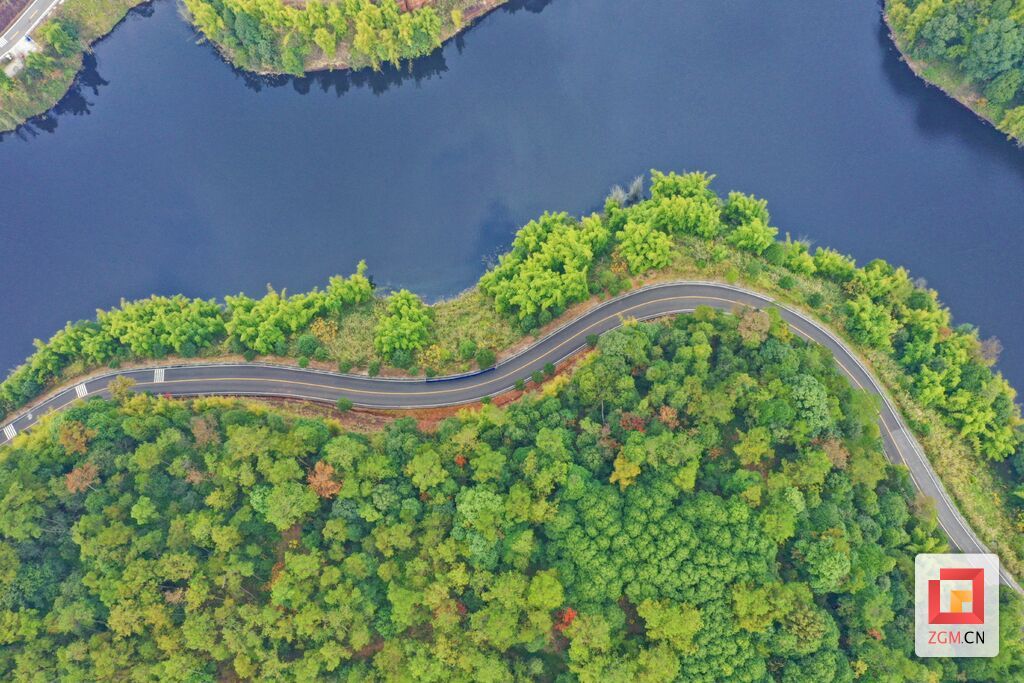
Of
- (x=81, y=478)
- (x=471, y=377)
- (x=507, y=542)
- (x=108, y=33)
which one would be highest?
(x=108, y=33)

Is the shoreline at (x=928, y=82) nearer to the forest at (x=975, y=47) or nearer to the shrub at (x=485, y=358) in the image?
the forest at (x=975, y=47)

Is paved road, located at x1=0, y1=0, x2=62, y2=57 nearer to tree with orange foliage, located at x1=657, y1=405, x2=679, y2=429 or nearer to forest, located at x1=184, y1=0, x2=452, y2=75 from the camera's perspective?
forest, located at x1=184, y1=0, x2=452, y2=75

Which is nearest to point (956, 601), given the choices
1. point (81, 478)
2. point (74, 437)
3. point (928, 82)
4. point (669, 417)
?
Answer: point (669, 417)

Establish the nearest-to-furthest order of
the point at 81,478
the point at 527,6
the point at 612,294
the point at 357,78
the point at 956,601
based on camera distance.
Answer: the point at 81,478, the point at 956,601, the point at 612,294, the point at 357,78, the point at 527,6

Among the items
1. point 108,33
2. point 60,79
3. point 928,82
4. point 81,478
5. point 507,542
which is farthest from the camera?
point 108,33

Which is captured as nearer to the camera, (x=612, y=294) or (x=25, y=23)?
(x=612, y=294)

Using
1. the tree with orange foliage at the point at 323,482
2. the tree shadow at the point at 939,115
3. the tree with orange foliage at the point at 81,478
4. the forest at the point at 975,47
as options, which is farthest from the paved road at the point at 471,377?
the forest at the point at 975,47

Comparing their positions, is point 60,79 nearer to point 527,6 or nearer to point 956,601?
point 527,6

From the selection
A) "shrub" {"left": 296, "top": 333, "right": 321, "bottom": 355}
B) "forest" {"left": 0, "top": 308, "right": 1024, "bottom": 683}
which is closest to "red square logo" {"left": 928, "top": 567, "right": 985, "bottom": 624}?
"forest" {"left": 0, "top": 308, "right": 1024, "bottom": 683}
